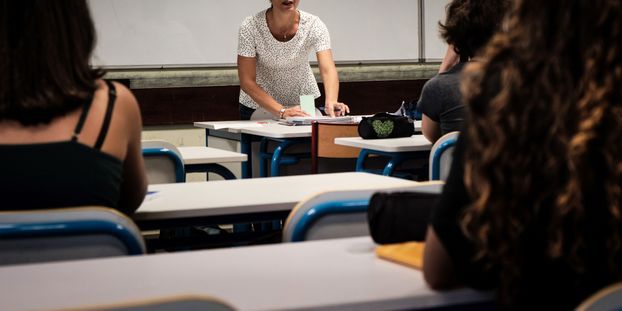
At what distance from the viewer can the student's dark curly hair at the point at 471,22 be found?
365 cm

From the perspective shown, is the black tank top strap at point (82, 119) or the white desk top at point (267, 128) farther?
the white desk top at point (267, 128)

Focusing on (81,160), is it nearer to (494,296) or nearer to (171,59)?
(494,296)

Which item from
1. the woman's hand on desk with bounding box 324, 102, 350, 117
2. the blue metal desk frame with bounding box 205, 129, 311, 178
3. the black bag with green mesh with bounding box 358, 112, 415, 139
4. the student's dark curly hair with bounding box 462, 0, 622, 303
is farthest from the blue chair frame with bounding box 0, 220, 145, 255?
the woman's hand on desk with bounding box 324, 102, 350, 117

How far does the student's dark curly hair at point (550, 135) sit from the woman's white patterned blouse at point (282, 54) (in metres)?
4.56

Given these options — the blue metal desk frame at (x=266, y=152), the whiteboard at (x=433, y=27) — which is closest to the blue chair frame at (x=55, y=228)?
the blue metal desk frame at (x=266, y=152)

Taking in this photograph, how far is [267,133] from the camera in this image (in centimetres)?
489

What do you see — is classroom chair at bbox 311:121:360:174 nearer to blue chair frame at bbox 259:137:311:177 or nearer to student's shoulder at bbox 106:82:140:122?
blue chair frame at bbox 259:137:311:177

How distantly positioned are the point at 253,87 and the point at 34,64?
363 cm

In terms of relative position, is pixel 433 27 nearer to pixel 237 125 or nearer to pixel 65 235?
pixel 237 125

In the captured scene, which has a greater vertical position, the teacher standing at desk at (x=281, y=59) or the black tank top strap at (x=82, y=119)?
the black tank top strap at (x=82, y=119)

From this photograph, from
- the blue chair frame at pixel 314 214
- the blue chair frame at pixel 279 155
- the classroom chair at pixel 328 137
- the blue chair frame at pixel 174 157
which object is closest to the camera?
the blue chair frame at pixel 314 214

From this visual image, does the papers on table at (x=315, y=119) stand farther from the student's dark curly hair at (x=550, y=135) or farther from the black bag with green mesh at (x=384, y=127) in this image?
the student's dark curly hair at (x=550, y=135)

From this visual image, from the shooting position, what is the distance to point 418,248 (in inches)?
65.3

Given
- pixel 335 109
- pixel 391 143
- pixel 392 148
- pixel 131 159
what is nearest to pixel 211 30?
pixel 335 109
